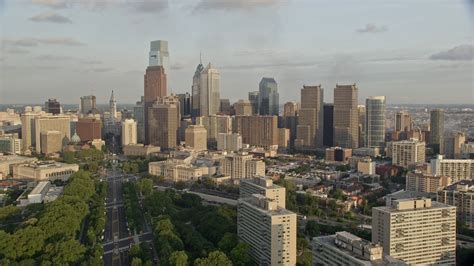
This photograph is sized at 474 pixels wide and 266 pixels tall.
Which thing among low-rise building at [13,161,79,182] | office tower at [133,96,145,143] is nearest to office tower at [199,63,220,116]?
office tower at [133,96,145,143]

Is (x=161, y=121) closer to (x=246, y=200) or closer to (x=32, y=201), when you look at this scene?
(x=32, y=201)

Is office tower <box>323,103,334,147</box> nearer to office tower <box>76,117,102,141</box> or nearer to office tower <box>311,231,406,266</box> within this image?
office tower <box>76,117,102,141</box>

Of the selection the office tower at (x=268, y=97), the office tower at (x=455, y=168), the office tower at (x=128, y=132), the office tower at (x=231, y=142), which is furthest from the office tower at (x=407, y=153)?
the office tower at (x=268, y=97)

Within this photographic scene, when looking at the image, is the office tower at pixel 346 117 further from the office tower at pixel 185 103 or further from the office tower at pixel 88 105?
the office tower at pixel 88 105

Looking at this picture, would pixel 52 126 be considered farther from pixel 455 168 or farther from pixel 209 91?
pixel 455 168

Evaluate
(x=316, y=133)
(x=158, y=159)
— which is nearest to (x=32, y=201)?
(x=158, y=159)

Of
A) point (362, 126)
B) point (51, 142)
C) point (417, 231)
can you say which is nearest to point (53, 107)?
point (51, 142)
